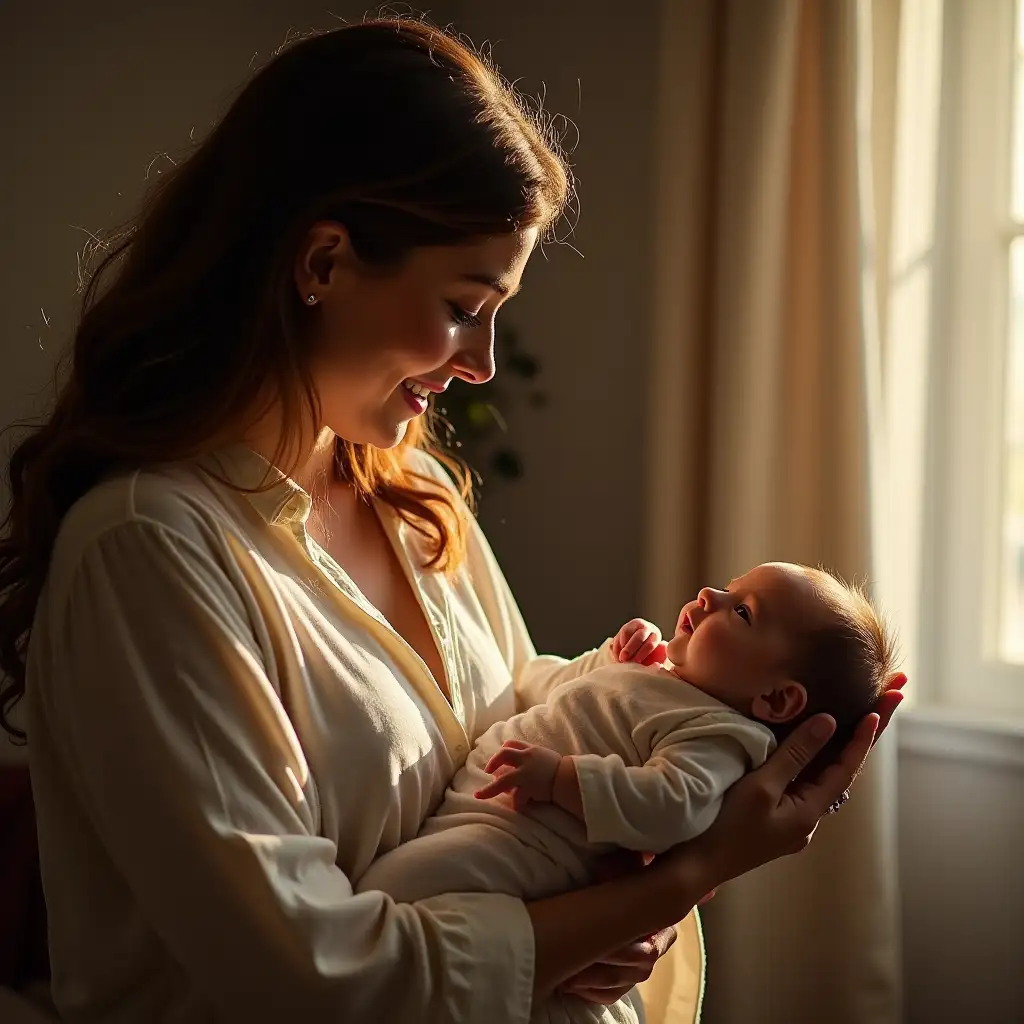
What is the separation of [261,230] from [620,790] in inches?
28.6

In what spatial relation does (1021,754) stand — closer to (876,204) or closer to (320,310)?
(876,204)

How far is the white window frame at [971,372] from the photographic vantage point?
242cm

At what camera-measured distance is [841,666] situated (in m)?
1.41

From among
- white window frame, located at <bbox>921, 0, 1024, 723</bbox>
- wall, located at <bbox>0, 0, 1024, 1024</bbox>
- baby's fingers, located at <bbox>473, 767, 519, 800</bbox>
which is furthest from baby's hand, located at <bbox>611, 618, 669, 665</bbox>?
white window frame, located at <bbox>921, 0, 1024, 723</bbox>

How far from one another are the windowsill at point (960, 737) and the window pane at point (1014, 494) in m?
0.22

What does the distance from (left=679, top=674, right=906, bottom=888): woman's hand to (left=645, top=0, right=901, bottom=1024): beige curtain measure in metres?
0.80

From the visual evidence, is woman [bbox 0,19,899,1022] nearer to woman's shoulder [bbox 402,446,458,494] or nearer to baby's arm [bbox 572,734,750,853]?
baby's arm [bbox 572,734,750,853]

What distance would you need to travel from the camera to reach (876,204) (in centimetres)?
238

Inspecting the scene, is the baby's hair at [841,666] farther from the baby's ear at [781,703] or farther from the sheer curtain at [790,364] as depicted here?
the sheer curtain at [790,364]

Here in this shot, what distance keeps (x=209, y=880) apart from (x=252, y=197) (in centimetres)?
71

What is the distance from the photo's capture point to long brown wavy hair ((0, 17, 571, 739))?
124 centimetres

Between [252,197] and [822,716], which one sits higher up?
[252,197]

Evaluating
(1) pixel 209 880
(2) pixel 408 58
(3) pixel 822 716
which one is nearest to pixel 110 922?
(1) pixel 209 880

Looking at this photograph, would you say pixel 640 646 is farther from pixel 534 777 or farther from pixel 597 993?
pixel 597 993
